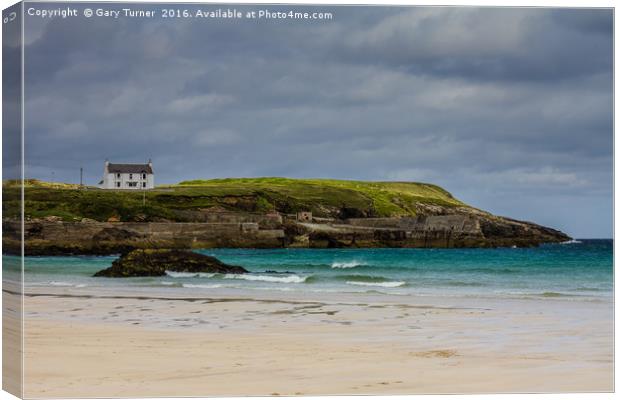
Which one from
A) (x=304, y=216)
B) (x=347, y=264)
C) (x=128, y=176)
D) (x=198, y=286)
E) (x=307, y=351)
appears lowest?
(x=307, y=351)

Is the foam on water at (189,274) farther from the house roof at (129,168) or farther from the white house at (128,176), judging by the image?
the house roof at (129,168)

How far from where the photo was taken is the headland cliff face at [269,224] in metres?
13.1

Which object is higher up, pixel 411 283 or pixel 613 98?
pixel 613 98

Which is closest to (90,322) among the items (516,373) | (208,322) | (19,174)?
(208,322)

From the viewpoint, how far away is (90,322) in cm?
1040

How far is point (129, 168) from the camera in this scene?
11.6 metres

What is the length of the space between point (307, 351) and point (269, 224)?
224 inches

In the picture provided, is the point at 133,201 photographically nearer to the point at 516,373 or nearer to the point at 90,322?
the point at 90,322

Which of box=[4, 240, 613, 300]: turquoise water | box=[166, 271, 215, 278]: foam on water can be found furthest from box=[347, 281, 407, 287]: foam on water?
box=[166, 271, 215, 278]: foam on water

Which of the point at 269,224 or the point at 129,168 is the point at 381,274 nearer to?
the point at 269,224

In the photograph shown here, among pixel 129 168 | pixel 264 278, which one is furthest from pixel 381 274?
pixel 129 168

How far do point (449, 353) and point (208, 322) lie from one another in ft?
8.60

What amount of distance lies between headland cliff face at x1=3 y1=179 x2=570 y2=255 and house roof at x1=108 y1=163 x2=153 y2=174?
2.81ft

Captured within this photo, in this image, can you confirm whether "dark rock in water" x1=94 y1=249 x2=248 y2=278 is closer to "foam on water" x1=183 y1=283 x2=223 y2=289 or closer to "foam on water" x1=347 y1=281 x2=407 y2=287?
A: "foam on water" x1=183 y1=283 x2=223 y2=289
